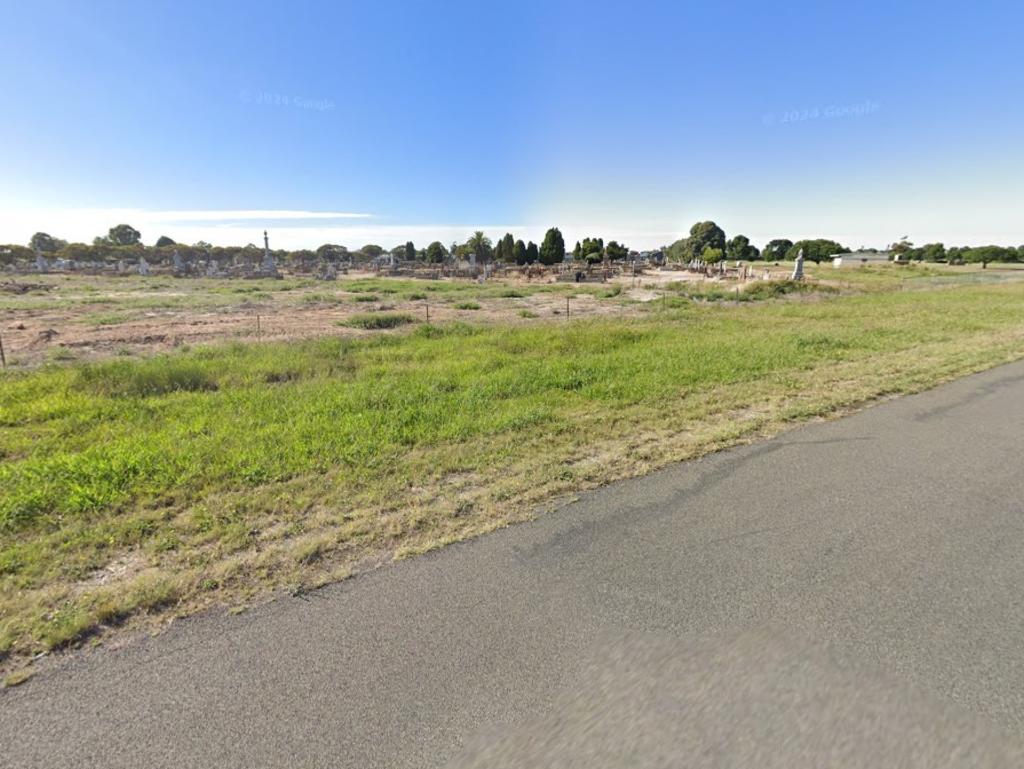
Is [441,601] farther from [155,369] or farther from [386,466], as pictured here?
[155,369]

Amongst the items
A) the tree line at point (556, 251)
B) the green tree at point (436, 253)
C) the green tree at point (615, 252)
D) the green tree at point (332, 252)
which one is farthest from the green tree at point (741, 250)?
the green tree at point (332, 252)

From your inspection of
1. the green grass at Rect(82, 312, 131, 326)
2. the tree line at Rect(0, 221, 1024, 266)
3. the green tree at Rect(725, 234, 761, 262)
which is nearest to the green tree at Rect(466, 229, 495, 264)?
the tree line at Rect(0, 221, 1024, 266)

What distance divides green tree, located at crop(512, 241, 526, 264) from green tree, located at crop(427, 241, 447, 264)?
45.7ft

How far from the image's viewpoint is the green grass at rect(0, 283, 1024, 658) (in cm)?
294

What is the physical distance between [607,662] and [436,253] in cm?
8925

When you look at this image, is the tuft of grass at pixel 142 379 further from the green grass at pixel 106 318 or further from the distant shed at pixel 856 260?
the distant shed at pixel 856 260

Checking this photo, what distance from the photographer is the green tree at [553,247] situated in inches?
2982

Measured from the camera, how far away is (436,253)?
8650 centimetres

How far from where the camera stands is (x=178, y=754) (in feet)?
5.86

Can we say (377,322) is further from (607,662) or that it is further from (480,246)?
(480,246)

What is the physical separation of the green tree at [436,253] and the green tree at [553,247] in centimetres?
2020

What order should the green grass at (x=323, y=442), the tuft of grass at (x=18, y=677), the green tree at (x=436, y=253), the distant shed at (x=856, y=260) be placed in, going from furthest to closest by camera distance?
the green tree at (x=436, y=253)
the distant shed at (x=856, y=260)
the green grass at (x=323, y=442)
the tuft of grass at (x=18, y=677)

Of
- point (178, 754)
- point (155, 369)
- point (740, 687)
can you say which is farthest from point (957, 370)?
point (155, 369)

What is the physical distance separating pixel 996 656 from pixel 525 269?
57.0 meters
